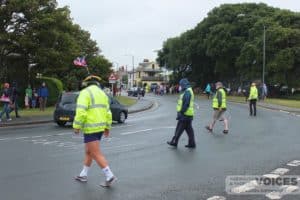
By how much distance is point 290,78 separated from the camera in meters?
67.2

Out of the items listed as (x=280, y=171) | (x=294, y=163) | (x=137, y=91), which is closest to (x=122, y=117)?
(x=294, y=163)

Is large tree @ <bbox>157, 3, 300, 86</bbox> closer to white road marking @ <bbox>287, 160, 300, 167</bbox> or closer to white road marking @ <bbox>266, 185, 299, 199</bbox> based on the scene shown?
white road marking @ <bbox>287, 160, 300, 167</bbox>

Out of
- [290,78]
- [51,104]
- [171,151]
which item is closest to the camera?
[171,151]

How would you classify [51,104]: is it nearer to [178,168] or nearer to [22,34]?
[22,34]

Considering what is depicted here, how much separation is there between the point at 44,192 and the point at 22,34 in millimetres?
26904

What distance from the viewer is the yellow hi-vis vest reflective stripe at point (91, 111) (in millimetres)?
9195

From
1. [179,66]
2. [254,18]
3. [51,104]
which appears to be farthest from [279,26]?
[51,104]

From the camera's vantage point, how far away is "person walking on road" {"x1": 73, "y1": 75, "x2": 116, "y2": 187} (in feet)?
30.2

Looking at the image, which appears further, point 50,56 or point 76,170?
point 50,56

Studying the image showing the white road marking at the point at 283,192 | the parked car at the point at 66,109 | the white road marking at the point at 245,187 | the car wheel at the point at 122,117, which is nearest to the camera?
the white road marking at the point at 283,192

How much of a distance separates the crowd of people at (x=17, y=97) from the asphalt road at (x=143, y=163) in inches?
249

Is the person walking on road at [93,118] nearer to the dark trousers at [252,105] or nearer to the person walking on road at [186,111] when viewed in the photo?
the person walking on road at [186,111]

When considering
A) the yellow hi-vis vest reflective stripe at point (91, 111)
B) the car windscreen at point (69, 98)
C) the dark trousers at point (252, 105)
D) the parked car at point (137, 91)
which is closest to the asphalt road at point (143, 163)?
the yellow hi-vis vest reflective stripe at point (91, 111)

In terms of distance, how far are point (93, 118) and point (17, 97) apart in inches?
788
